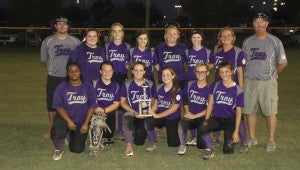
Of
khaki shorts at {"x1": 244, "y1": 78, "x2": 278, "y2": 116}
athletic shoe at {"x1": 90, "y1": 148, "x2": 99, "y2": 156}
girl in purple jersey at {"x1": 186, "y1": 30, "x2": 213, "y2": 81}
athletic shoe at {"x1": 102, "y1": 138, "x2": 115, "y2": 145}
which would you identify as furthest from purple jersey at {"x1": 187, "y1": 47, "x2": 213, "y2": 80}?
athletic shoe at {"x1": 90, "y1": 148, "x2": 99, "y2": 156}

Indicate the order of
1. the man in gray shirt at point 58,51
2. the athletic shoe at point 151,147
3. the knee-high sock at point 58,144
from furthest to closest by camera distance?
the man in gray shirt at point 58,51 → the athletic shoe at point 151,147 → the knee-high sock at point 58,144

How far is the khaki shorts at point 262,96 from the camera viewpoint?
21.9 feet

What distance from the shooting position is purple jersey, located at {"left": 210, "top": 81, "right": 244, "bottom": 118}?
6504mm

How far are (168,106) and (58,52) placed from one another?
187cm

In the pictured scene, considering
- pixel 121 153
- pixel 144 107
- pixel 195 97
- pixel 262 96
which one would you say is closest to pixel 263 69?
pixel 262 96

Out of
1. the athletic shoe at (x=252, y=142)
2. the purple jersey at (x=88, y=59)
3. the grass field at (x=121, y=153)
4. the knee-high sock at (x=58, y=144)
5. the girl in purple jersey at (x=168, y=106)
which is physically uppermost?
the purple jersey at (x=88, y=59)

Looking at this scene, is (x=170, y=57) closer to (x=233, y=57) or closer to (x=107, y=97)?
(x=233, y=57)

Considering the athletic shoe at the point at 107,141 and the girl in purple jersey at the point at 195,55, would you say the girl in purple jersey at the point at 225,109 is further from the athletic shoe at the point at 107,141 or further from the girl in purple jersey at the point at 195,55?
the athletic shoe at the point at 107,141

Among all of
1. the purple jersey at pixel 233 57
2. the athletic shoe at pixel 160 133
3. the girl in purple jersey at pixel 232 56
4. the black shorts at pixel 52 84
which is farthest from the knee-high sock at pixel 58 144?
the purple jersey at pixel 233 57

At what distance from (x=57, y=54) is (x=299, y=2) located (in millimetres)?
59552

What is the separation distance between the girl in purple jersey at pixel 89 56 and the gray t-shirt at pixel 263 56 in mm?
2188

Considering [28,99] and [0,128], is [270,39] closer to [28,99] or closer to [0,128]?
[0,128]

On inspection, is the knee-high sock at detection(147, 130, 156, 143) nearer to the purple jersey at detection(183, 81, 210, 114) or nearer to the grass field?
the grass field

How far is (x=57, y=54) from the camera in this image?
7.16 meters
